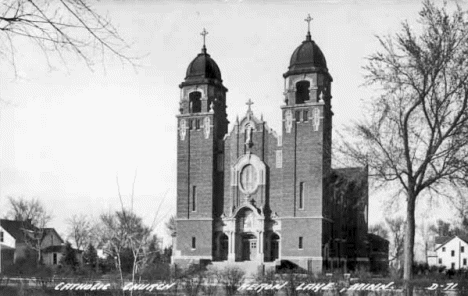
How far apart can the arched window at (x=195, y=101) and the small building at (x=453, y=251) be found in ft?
172

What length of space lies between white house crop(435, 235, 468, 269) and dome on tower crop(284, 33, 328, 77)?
2003 inches

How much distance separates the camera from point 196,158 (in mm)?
49625

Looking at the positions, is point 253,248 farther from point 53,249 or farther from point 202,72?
point 53,249

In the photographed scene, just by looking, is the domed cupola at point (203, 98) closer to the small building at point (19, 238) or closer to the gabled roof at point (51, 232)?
the small building at point (19, 238)

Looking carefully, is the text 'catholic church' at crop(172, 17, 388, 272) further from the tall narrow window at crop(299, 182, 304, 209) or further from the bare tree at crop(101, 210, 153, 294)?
the bare tree at crop(101, 210, 153, 294)

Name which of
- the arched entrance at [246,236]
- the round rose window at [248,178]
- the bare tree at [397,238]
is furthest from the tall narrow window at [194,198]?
the bare tree at [397,238]

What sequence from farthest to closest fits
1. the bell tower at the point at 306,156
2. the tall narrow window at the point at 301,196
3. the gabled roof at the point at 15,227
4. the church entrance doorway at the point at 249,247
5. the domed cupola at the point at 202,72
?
the gabled roof at the point at 15,227 → the domed cupola at the point at 202,72 → the church entrance doorway at the point at 249,247 → the tall narrow window at the point at 301,196 → the bell tower at the point at 306,156

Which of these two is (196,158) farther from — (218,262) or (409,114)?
(409,114)

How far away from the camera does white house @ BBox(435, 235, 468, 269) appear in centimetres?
8712

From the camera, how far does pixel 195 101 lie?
2019 inches

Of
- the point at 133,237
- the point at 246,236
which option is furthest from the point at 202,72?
the point at 133,237

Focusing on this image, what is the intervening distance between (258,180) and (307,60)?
10.0 metres

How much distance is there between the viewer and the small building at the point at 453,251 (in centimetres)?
8712

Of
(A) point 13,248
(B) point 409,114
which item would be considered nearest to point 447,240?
(A) point 13,248
